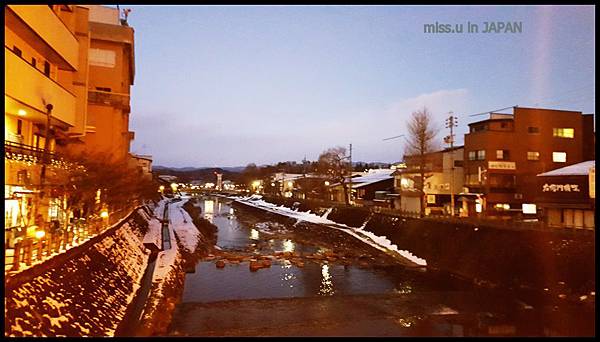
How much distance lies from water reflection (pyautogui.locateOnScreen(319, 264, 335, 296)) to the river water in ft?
0.14

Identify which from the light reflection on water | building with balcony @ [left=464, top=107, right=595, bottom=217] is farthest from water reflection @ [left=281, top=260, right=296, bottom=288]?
building with balcony @ [left=464, top=107, right=595, bottom=217]

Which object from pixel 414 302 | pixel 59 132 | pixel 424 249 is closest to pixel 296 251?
pixel 424 249

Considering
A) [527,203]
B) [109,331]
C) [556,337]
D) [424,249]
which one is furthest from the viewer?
[527,203]

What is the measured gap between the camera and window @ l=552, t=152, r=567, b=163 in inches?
1356

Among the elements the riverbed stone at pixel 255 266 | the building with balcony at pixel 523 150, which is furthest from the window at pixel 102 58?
the building with balcony at pixel 523 150

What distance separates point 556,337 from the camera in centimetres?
1242

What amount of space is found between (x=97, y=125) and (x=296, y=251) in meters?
16.1

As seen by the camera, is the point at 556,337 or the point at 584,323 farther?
the point at 584,323

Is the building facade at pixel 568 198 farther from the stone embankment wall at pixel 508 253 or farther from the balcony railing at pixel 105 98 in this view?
the balcony railing at pixel 105 98

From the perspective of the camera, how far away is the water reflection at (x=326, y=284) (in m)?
17.8

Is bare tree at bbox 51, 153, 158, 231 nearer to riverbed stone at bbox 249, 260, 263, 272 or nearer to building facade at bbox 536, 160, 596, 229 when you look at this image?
riverbed stone at bbox 249, 260, 263, 272

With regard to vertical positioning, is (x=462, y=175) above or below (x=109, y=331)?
above

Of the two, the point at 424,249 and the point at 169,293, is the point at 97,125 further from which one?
the point at 424,249

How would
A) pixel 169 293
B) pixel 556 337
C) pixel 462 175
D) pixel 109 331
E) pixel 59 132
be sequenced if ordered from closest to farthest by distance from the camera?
pixel 109 331 → pixel 556 337 → pixel 169 293 → pixel 59 132 → pixel 462 175
